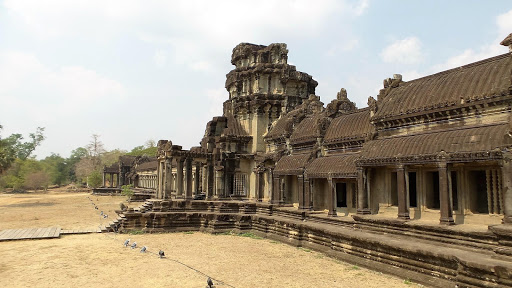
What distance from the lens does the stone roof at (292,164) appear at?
687 inches

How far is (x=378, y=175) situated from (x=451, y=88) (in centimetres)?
439

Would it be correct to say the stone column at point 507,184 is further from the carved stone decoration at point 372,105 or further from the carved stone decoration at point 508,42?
the carved stone decoration at point 372,105

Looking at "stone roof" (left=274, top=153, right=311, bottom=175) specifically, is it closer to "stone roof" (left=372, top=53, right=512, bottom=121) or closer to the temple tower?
"stone roof" (left=372, top=53, right=512, bottom=121)

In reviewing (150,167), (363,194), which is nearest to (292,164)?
(363,194)

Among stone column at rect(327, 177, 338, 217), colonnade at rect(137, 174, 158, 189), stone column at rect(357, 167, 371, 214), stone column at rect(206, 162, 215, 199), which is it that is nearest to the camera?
stone column at rect(357, 167, 371, 214)

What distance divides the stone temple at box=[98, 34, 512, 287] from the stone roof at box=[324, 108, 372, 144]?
7 cm

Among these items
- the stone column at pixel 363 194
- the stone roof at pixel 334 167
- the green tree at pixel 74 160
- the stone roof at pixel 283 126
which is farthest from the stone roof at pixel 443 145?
the green tree at pixel 74 160

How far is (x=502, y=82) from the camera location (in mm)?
10219

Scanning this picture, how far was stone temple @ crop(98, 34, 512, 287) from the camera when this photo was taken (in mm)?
9555

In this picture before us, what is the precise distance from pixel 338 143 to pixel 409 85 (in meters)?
4.11

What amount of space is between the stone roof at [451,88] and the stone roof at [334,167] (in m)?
2.17

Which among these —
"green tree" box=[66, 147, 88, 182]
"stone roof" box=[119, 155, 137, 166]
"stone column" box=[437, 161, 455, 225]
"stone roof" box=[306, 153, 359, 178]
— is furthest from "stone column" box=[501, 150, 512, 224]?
"green tree" box=[66, 147, 88, 182]

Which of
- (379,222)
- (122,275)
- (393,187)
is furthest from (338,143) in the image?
(122,275)

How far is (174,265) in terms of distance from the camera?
38.5ft
